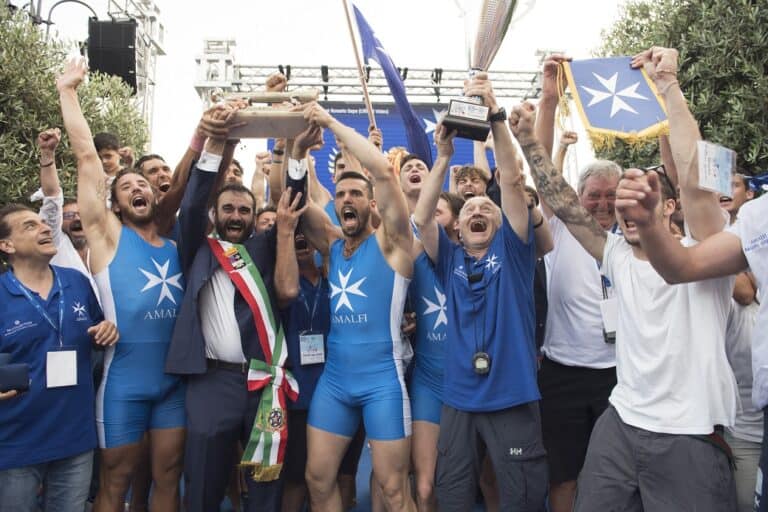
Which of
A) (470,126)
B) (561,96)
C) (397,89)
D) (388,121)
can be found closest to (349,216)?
(470,126)

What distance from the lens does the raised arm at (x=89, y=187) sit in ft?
11.9

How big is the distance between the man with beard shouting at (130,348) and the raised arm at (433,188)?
1388mm

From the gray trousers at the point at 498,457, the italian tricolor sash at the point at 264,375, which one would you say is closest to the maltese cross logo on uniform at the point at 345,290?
the italian tricolor sash at the point at 264,375

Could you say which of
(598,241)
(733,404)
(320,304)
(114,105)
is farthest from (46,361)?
(114,105)

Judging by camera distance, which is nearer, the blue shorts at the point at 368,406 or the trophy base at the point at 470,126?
the trophy base at the point at 470,126

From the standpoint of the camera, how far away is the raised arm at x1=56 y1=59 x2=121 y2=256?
362 cm

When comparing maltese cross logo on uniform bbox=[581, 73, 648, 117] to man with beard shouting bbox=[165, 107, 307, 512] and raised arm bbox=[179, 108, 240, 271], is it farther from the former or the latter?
raised arm bbox=[179, 108, 240, 271]

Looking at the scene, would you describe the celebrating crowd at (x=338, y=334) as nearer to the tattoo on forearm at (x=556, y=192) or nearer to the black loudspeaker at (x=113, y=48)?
the tattoo on forearm at (x=556, y=192)

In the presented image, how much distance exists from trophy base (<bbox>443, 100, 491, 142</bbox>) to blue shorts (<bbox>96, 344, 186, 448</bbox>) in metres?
1.99

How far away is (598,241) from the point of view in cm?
299

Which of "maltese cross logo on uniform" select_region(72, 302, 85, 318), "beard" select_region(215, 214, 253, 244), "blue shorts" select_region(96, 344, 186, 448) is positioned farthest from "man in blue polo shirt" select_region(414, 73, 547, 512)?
"maltese cross logo on uniform" select_region(72, 302, 85, 318)

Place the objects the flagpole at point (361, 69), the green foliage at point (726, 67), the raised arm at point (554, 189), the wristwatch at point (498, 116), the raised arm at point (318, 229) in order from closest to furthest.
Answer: the raised arm at point (554, 189) < the wristwatch at point (498, 116) < the raised arm at point (318, 229) < the flagpole at point (361, 69) < the green foliage at point (726, 67)

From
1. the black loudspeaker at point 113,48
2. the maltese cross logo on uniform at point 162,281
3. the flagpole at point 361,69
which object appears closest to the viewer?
the maltese cross logo on uniform at point 162,281

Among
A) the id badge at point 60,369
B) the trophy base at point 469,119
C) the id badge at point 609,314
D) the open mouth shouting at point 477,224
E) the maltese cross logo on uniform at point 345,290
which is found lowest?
the id badge at point 60,369
